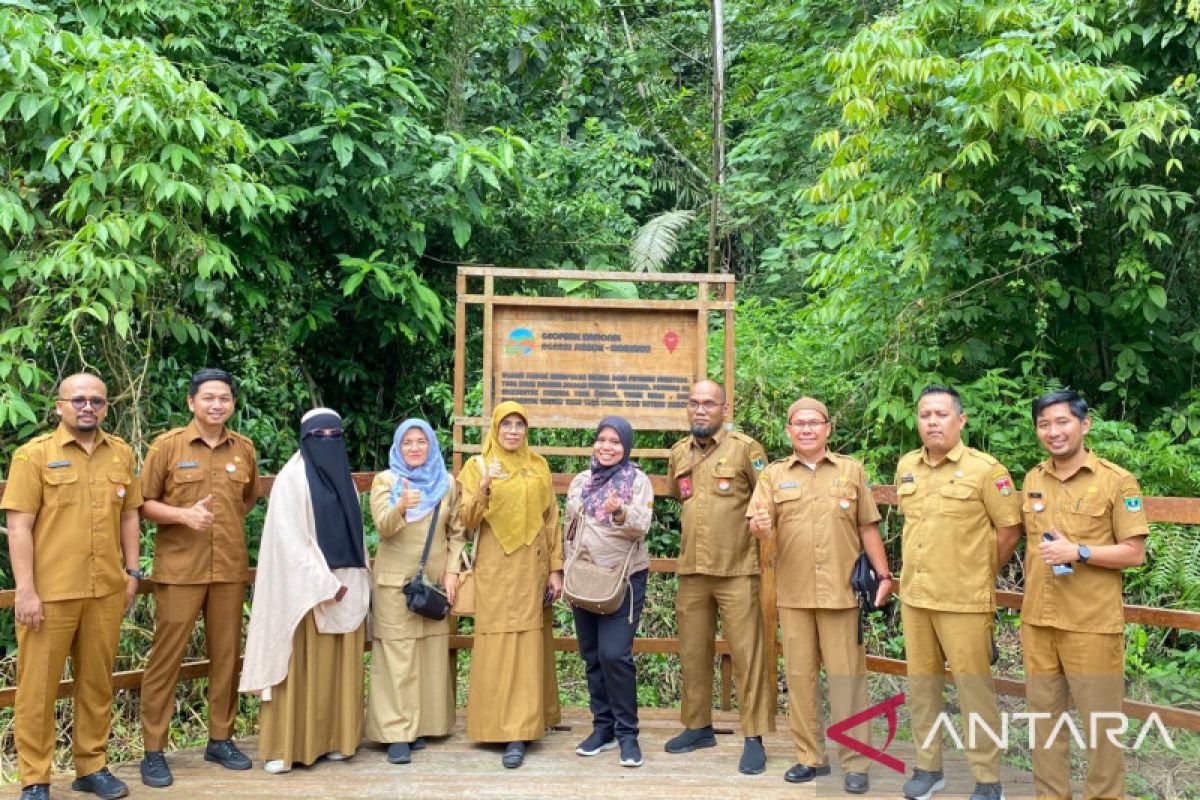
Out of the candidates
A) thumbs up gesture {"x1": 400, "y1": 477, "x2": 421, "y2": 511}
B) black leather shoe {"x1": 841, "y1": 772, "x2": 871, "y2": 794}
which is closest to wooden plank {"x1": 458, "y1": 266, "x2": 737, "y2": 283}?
thumbs up gesture {"x1": 400, "y1": 477, "x2": 421, "y2": 511}

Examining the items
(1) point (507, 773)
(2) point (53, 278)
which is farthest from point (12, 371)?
(1) point (507, 773)

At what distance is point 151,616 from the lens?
19.7 ft

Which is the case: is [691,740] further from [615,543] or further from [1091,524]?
[1091,524]

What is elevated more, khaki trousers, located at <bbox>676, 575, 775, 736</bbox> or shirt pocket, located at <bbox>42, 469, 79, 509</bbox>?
shirt pocket, located at <bbox>42, 469, 79, 509</bbox>

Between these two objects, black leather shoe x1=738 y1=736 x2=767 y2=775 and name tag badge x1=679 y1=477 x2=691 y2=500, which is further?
name tag badge x1=679 y1=477 x2=691 y2=500

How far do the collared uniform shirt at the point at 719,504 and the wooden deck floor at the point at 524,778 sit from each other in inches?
34.4

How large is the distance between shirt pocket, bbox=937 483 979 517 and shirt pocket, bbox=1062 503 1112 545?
0.36 metres

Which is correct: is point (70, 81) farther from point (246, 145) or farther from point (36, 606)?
point (36, 606)

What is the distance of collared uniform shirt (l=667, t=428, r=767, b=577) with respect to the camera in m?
4.73

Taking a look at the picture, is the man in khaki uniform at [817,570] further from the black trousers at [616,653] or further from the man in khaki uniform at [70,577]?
the man in khaki uniform at [70,577]

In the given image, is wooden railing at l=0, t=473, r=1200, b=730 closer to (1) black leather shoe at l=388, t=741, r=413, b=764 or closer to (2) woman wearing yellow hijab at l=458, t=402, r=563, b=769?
(2) woman wearing yellow hijab at l=458, t=402, r=563, b=769

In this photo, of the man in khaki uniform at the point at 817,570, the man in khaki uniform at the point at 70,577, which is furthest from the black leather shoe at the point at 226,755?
the man in khaki uniform at the point at 817,570

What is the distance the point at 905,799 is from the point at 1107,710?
2.92 ft

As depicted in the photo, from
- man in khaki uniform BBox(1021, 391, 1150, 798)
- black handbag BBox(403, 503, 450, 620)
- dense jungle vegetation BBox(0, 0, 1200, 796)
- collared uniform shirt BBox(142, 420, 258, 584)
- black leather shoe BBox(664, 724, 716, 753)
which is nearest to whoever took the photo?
man in khaki uniform BBox(1021, 391, 1150, 798)
